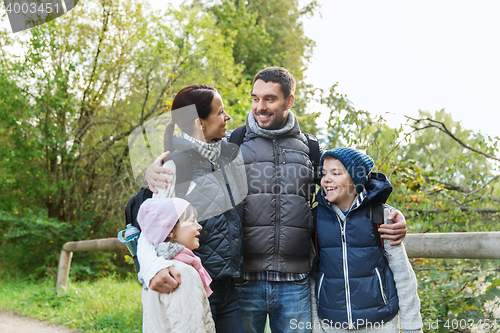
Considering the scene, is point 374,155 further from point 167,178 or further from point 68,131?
point 68,131

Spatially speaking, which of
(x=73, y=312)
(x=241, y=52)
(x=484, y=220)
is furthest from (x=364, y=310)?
(x=241, y=52)

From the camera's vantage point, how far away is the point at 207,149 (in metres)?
2.17

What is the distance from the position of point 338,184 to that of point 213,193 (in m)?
0.70

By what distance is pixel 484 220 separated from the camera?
4281 mm

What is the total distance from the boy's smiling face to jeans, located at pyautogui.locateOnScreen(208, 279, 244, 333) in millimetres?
718

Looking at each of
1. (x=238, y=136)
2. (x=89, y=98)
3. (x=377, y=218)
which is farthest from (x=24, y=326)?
(x=89, y=98)

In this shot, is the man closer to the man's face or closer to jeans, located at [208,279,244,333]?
the man's face

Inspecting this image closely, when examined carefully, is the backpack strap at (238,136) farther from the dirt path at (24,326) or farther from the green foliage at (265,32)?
the green foliage at (265,32)

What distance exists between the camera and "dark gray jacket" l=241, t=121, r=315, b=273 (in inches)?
92.3

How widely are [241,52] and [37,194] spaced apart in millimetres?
8428

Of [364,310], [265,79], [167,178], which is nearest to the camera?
[167,178]

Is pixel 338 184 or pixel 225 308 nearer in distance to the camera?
pixel 225 308

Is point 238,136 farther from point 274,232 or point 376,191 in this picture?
point 376,191

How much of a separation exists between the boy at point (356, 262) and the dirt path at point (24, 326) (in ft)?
12.4
